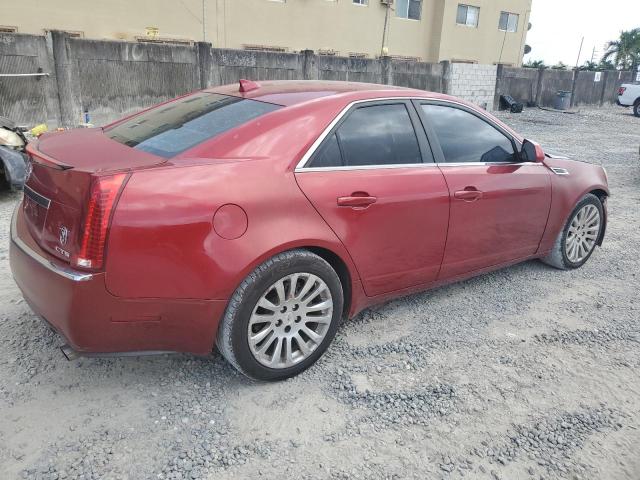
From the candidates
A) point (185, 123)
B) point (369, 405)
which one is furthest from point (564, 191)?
point (185, 123)

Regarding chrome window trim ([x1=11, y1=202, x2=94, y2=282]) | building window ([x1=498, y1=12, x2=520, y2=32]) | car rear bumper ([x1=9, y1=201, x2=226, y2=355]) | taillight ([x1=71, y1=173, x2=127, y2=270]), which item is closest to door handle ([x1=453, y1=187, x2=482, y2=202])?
car rear bumper ([x1=9, y1=201, x2=226, y2=355])

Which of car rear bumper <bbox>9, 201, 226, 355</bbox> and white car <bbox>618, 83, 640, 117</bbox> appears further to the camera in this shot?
white car <bbox>618, 83, 640, 117</bbox>

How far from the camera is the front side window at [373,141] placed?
302cm

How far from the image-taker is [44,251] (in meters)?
2.56

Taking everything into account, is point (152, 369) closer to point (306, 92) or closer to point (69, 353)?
point (69, 353)

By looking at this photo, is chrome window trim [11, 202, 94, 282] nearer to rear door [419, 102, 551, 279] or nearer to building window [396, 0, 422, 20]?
rear door [419, 102, 551, 279]

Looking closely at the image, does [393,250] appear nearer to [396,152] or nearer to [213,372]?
[396,152]

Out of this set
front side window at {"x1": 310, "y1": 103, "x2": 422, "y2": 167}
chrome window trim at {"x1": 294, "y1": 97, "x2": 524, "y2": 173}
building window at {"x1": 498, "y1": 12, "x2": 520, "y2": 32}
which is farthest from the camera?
building window at {"x1": 498, "y1": 12, "x2": 520, "y2": 32}

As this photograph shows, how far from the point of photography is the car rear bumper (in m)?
2.38

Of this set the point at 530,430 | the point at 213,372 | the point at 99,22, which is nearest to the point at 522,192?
the point at 530,430

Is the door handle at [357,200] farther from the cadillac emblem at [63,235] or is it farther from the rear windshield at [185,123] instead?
the cadillac emblem at [63,235]

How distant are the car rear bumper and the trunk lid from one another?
0.37ft

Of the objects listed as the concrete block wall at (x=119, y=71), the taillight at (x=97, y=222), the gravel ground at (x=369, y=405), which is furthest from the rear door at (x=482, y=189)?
the concrete block wall at (x=119, y=71)

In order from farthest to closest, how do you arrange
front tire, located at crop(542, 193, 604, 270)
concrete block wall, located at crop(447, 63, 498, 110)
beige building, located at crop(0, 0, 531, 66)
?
concrete block wall, located at crop(447, 63, 498, 110)
beige building, located at crop(0, 0, 531, 66)
front tire, located at crop(542, 193, 604, 270)
